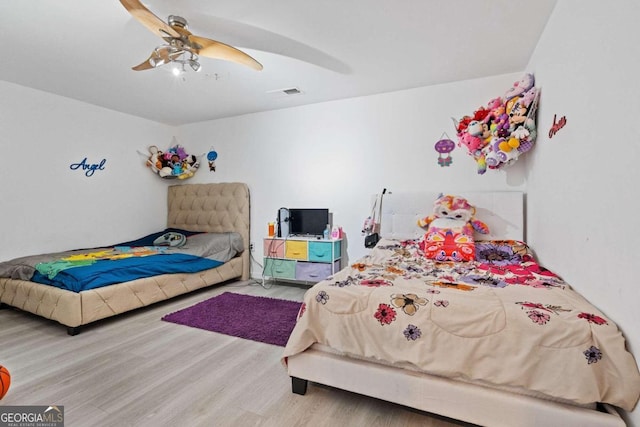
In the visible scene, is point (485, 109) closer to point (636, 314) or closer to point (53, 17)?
point (636, 314)

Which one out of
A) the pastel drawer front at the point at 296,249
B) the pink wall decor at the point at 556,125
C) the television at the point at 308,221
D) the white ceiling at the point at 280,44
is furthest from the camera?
the television at the point at 308,221

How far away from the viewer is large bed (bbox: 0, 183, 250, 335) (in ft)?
8.59

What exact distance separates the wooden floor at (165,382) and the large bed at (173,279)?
21 centimetres

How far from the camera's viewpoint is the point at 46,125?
3525 mm

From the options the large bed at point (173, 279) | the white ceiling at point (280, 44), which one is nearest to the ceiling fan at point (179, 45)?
the white ceiling at point (280, 44)

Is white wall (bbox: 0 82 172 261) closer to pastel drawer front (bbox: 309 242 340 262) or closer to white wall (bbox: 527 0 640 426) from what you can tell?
pastel drawer front (bbox: 309 242 340 262)

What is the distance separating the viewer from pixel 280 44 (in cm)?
250

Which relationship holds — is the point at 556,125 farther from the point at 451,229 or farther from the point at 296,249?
the point at 296,249

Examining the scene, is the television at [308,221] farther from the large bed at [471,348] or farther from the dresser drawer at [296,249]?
the large bed at [471,348]

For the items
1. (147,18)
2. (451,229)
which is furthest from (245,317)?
(147,18)

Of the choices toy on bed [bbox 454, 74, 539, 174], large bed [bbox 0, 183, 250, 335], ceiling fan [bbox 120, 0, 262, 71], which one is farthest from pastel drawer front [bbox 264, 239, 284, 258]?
toy on bed [bbox 454, 74, 539, 174]

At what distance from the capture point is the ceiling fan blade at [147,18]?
1.67 meters

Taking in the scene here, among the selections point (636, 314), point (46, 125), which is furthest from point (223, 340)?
point (46, 125)

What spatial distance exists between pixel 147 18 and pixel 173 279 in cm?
258
